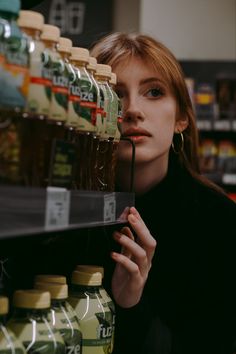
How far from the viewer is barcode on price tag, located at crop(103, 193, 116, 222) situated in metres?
1.52

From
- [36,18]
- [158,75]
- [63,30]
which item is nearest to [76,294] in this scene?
[36,18]

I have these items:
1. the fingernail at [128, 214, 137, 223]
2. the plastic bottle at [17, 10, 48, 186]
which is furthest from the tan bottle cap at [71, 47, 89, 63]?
the fingernail at [128, 214, 137, 223]

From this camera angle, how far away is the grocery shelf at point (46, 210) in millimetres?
1042

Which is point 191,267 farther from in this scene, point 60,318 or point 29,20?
point 29,20

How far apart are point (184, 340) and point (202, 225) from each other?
394 mm

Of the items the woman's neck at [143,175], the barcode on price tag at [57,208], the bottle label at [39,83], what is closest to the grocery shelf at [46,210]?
the barcode on price tag at [57,208]

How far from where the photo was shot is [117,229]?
2.07 metres

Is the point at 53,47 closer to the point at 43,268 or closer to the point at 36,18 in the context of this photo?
the point at 36,18

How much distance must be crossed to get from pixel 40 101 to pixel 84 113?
0.89 feet

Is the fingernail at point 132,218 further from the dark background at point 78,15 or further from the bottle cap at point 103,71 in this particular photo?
the dark background at point 78,15

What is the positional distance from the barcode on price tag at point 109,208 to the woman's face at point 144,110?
62 centimetres

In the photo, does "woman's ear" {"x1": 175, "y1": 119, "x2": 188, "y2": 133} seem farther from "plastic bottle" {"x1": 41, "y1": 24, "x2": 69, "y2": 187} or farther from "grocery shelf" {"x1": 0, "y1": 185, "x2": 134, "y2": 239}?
"plastic bottle" {"x1": 41, "y1": 24, "x2": 69, "y2": 187}

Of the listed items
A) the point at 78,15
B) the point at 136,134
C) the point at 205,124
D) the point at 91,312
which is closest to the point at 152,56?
the point at 136,134

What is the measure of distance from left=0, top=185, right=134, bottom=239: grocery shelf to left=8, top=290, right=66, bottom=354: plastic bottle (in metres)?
0.16
